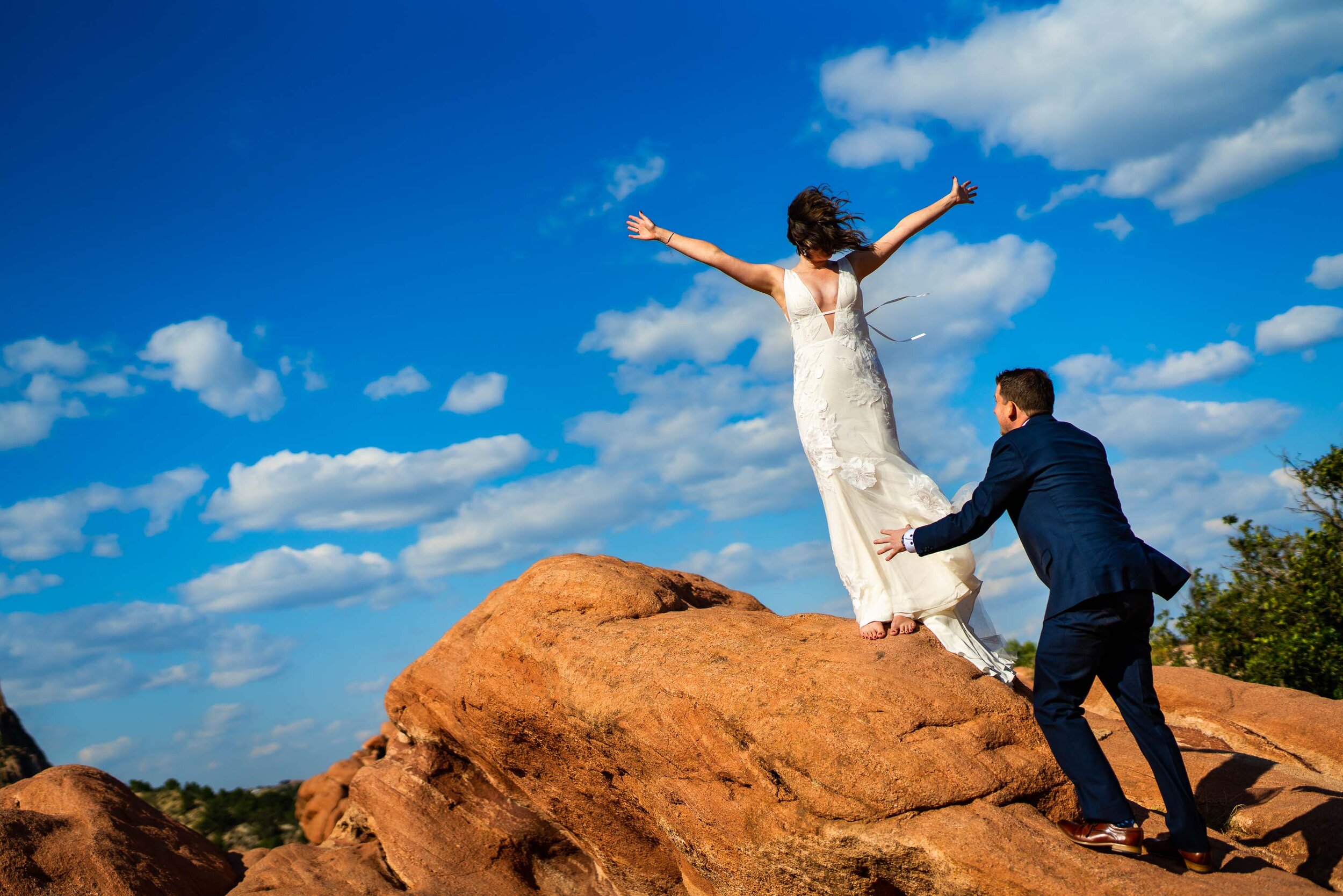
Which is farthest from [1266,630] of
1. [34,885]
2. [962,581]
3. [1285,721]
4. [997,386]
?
[34,885]

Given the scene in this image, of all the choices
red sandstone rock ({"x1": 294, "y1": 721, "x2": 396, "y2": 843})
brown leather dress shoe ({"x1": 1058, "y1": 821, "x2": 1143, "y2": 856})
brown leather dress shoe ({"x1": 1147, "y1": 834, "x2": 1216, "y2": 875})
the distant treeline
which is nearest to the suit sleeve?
brown leather dress shoe ({"x1": 1058, "y1": 821, "x2": 1143, "y2": 856})

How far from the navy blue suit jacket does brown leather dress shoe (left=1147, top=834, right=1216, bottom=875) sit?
1.45 metres

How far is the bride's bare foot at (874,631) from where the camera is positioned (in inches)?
260

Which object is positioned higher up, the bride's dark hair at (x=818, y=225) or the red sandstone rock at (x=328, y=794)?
the bride's dark hair at (x=818, y=225)

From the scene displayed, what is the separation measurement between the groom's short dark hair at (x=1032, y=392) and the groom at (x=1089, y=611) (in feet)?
0.62

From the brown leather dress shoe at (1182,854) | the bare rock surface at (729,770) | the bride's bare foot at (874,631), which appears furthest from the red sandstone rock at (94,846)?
the brown leather dress shoe at (1182,854)

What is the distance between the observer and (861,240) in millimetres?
7305

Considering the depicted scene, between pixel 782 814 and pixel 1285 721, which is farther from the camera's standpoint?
pixel 1285 721

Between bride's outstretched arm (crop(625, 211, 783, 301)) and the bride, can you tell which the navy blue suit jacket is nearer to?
the bride

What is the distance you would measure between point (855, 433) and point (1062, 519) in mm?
2080

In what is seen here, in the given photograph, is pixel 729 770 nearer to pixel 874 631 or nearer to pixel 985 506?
pixel 874 631

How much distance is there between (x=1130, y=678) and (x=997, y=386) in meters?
1.94

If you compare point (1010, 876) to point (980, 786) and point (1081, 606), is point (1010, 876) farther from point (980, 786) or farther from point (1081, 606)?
point (1081, 606)

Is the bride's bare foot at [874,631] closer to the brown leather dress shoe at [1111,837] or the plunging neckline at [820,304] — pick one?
the brown leather dress shoe at [1111,837]
